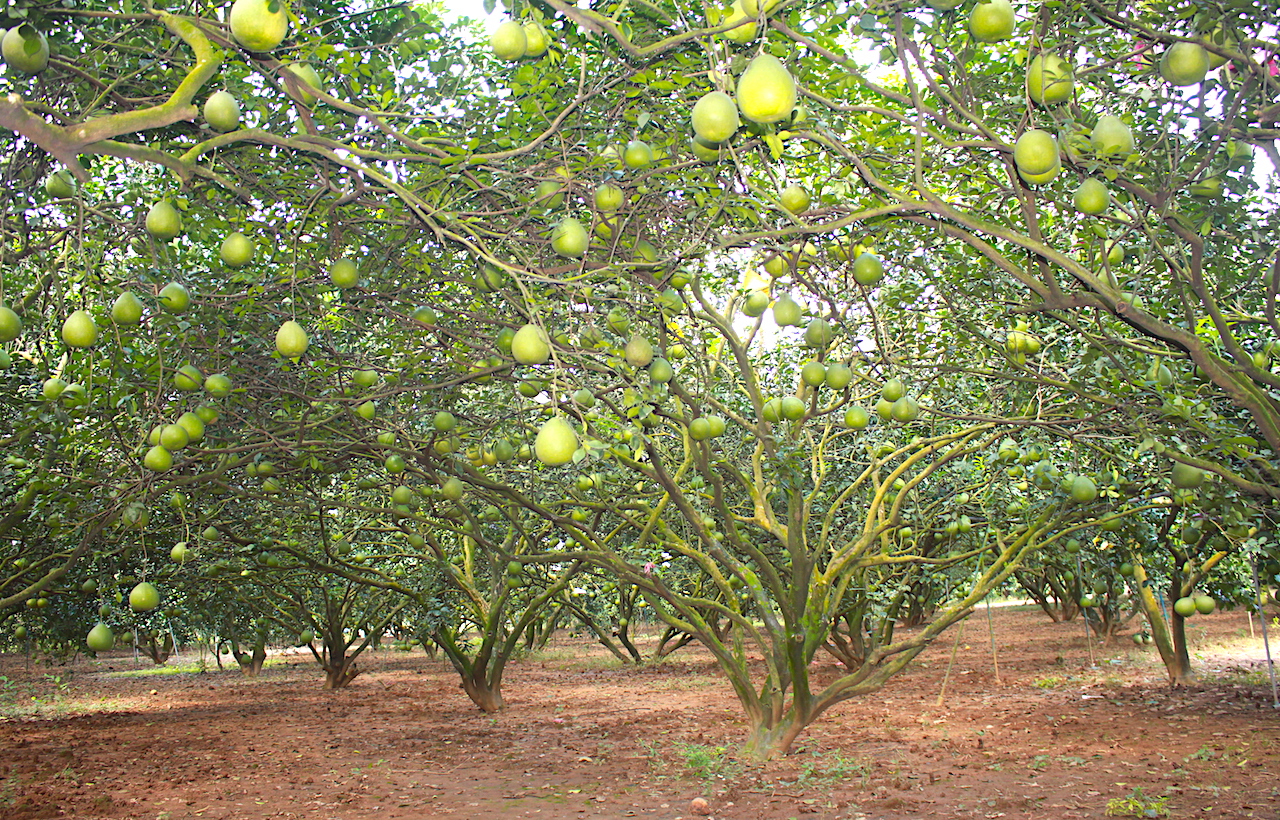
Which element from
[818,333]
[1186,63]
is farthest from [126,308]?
[1186,63]

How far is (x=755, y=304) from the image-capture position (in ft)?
16.9

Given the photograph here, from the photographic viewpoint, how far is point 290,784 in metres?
7.70

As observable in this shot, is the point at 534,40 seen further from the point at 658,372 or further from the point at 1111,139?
the point at 658,372

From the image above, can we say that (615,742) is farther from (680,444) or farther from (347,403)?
(347,403)

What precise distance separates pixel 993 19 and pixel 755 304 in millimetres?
2533

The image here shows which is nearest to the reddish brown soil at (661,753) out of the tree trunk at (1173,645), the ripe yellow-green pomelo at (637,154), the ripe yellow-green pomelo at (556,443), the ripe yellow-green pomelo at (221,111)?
the tree trunk at (1173,645)

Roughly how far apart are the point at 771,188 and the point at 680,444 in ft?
15.2

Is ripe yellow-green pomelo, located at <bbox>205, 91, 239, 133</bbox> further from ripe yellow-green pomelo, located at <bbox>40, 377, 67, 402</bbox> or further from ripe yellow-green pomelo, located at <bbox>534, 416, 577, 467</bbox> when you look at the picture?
ripe yellow-green pomelo, located at <bbox>40, 377, 67, 402</bbox>

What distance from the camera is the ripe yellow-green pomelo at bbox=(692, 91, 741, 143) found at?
8.26 ft

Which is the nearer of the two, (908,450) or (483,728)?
(908,450)

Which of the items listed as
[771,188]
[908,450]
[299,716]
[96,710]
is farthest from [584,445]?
[96,710]

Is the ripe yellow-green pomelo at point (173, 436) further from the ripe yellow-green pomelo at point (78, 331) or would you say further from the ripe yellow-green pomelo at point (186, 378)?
the ripe yellow-green pomelo at point (78, 331)

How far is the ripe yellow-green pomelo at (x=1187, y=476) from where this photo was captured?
4699mm

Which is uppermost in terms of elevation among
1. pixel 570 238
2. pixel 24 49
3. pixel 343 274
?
pixel 24 49
